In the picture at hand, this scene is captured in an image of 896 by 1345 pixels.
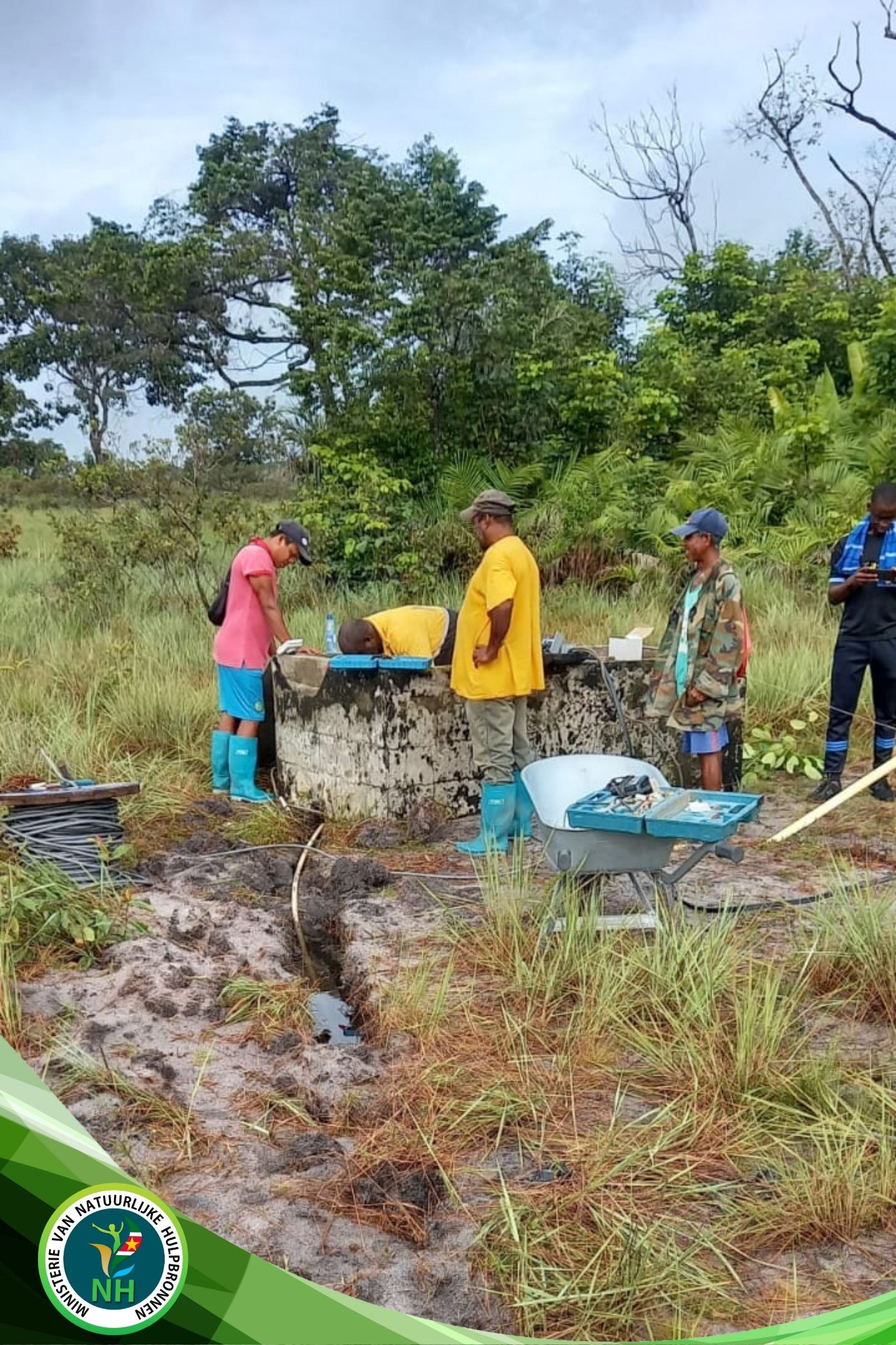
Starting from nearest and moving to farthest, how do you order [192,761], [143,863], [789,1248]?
[789,1248] → [143,863] → [192,761]

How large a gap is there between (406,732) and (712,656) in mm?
1740

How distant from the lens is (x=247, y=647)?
6648 mm

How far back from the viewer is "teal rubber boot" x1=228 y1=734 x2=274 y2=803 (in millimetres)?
6754

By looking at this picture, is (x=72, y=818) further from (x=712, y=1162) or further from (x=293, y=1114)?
(x=712, y=1162)

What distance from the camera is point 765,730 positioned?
308 inches

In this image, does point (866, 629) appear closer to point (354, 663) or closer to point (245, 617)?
point (354, 663)

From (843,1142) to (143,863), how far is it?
3638mm

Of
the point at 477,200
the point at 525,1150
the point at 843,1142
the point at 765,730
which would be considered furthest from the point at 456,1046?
the point at 477,200

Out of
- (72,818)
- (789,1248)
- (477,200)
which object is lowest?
(789,1248)

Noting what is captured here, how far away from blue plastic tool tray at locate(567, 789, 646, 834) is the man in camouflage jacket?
1.81 meters

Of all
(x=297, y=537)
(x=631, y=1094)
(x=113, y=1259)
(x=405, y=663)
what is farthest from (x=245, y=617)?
(x=113, y=1259)

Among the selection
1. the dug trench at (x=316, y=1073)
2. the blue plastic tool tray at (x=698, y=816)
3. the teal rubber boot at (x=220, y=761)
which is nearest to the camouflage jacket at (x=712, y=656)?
the dug trench at (x=316, y=1073)

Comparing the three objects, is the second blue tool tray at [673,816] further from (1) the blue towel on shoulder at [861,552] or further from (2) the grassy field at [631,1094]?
(1) the blue towel on shoulder at [861,552]

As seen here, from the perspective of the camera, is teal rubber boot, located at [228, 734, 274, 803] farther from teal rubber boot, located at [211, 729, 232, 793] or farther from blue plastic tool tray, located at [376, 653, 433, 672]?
blue plastic tool tray, located at [376, 653, 433, 672]
